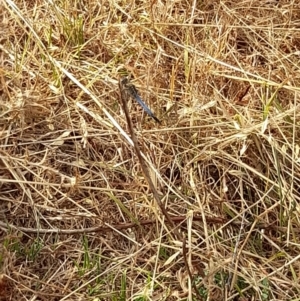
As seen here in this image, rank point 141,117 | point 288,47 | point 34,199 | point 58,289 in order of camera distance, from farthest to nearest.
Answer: point 288,47, point 141,117, point 34,199, point 58,289

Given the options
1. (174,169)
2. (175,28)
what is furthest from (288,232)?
(175,28)

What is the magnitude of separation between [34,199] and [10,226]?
0.08m

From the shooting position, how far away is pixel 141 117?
62.1 inches

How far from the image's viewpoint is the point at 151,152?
1502 mm

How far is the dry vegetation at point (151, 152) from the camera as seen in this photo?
1.35m

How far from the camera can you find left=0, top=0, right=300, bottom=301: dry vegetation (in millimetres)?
1352

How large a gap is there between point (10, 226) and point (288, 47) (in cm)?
82

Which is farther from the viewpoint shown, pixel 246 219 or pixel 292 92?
pixel 292 92

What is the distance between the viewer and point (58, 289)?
4.41 feet

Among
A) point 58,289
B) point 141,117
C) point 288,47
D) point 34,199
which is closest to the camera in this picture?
point 58,289

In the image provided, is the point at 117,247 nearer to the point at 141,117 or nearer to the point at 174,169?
Result: the point at 174,169

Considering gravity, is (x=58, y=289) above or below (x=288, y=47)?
below

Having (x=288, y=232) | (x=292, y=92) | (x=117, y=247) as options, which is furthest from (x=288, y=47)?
(x=117, y=247)

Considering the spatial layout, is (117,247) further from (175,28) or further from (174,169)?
(175,28)
